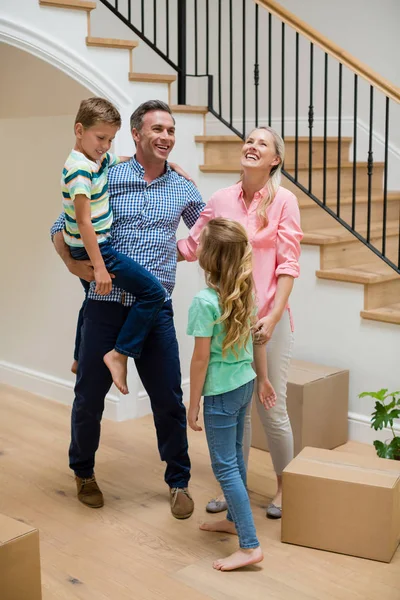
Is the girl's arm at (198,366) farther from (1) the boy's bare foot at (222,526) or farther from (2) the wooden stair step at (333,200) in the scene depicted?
(2) the wooden stair step at (333,200)

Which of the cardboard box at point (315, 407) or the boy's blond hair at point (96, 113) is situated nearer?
the boy's blond hair at point (96, 113)

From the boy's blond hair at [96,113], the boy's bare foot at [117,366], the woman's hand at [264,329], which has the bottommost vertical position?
the boy's bare foot at [117,366]

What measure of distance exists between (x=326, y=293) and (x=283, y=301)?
A: 1193mm

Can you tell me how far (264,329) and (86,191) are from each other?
0.80m

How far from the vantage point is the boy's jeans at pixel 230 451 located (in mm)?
2705

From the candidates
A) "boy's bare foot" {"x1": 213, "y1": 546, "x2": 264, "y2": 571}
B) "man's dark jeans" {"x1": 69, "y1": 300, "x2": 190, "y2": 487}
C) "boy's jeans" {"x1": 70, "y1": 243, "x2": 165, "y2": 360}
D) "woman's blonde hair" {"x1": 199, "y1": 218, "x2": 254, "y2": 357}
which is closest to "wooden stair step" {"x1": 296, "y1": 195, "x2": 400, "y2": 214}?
"man's dark jeans" {"x1": 69, "y1": 300, "x2": 190, "y2": 487}

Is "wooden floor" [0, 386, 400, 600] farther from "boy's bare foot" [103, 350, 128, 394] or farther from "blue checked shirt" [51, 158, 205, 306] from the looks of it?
"blue checked shirt" [51, 158, 205, 306]

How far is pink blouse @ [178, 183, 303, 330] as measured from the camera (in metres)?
2.99

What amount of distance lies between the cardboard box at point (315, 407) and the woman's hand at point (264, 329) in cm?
84

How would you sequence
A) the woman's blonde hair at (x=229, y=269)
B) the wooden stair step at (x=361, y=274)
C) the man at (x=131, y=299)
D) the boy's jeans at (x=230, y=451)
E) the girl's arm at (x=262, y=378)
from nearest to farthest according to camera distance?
the woman's blonde hair at (x=229, y=269) → the boy's jeans at (x=230, y=451) → the girl's arm at (x=262, y=378) → the man at (x=131, y=299) → the wooden stair step at (x=361, y=274)

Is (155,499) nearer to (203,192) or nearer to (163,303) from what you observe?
(163,303)

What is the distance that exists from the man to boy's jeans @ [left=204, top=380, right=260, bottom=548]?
47cm

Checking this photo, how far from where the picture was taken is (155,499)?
11.0 ft

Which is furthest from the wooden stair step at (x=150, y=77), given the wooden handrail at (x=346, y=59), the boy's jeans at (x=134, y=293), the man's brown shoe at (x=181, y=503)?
the man's brown shoe at (x=181, y=503)
